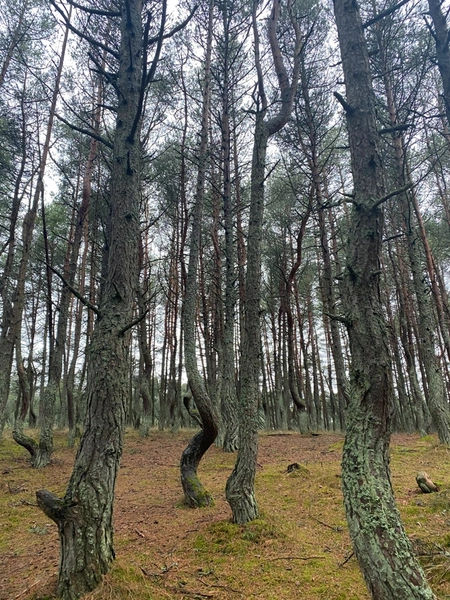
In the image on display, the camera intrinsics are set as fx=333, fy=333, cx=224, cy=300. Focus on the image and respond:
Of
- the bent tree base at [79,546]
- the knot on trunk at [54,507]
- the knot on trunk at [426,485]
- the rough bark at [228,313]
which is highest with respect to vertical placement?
the rough bark at [228,313]

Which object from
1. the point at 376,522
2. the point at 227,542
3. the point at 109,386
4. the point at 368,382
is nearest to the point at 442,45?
the point at 368,382

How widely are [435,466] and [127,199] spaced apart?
6490mm

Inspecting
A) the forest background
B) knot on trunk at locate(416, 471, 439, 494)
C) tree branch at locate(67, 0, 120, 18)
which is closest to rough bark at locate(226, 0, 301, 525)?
the forest background

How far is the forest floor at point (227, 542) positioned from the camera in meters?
2.31

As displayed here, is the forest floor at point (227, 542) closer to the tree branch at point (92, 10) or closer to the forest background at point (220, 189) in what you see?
the forest background at point (220, 189)

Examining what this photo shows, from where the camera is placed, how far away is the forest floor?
Result: 2310 mm

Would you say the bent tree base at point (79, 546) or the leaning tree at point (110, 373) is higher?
the leaning tree at point (110, 373)

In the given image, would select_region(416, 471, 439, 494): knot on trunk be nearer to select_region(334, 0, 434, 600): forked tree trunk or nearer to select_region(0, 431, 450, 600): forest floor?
select_region(0, 431, 450, 600): forest floor

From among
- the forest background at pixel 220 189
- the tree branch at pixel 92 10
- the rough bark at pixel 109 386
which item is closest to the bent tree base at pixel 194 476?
the forest background at pixel 220 189

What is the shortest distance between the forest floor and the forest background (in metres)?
0.34

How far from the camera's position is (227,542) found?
306 cm

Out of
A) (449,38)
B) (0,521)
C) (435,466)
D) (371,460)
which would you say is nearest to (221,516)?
(371,460)

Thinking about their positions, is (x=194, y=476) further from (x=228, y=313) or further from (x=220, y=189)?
(x=220, y=189)

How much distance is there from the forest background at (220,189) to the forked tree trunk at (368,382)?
0.02m
